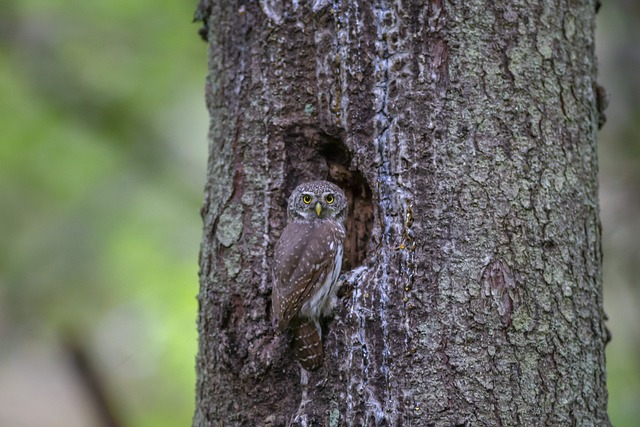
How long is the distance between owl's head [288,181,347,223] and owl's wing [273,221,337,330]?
0.05 m

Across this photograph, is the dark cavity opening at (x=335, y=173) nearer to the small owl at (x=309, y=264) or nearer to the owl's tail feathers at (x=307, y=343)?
the small owl at (x=309, y=264)

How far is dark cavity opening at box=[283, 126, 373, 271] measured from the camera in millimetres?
3131


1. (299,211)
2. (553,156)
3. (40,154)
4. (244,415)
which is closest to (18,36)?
(40,154)

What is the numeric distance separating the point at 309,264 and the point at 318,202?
0.98 feet

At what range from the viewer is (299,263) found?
323 centimetres

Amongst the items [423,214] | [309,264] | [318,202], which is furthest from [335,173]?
[423,214]

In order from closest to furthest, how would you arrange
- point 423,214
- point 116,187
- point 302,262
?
point 423,214 → point 302,262 → point 116,187

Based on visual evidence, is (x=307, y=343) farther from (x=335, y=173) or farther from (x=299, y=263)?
(x=335, y=173)

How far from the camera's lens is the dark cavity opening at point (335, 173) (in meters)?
3.13

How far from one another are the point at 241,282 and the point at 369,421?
833 millimetres

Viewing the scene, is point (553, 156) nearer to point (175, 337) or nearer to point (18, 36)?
point (175, 337)

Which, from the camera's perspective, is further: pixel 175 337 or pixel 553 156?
pixel 175 337

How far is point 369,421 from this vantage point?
271 cm

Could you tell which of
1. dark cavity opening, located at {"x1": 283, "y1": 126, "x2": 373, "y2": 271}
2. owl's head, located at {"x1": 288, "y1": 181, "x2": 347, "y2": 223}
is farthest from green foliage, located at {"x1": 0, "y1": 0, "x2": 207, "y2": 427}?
dark cavity opening, located at {"x1": 283, "y1": 126, "x2": 373, "y2": 271}
